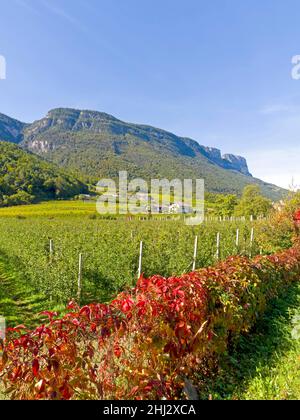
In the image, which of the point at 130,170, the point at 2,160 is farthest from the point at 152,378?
the point at 130,170

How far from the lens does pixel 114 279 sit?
328 inches

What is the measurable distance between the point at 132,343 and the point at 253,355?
219 cm

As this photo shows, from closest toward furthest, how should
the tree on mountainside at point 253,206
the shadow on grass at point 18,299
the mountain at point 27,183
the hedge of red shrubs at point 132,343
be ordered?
the hedge of red shrubs at point 132,343 < the shadow on grass at point 18,299 < the tree on mountainside at point 253,206 < the mountain at point 27,183

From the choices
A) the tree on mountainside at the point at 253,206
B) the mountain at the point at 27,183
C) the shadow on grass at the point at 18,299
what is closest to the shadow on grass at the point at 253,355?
the shadow on grass at the point at 18,299

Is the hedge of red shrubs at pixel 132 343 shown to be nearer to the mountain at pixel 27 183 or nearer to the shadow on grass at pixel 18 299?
the shadow on grass at pixel 18 299

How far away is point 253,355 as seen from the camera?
3643 millimetres

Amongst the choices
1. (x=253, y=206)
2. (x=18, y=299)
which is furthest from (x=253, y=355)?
(x=253, y=206)

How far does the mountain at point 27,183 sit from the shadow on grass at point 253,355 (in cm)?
6208

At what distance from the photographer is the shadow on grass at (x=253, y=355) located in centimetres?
294

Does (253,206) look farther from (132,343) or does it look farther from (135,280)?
(132,343)

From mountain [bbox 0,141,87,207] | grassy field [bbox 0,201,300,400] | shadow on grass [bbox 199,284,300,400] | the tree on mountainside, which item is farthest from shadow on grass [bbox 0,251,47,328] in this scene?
mountain [bbox 0,141,87,207]

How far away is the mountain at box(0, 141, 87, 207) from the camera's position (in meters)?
62.1
